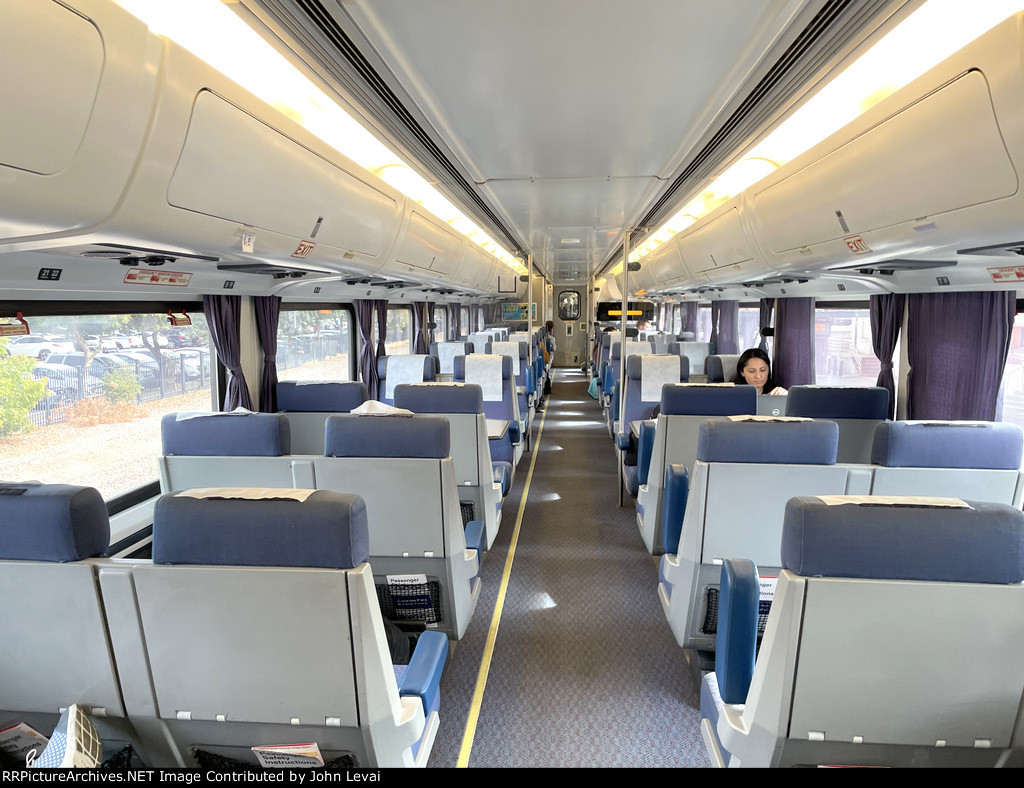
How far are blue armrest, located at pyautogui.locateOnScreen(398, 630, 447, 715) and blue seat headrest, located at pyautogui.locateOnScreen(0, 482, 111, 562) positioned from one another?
3.74ft

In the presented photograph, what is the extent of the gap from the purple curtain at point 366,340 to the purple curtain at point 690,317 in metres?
8.42

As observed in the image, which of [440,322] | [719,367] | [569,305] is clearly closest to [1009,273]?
[719,367]

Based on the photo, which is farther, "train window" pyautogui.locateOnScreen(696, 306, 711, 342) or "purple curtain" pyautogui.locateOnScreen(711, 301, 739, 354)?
"train window" pyautogui.locateOnScreen(696, 306, 711, 342)

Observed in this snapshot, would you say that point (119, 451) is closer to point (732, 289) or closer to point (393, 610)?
point (393, 610)

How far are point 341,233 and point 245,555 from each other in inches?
88.1

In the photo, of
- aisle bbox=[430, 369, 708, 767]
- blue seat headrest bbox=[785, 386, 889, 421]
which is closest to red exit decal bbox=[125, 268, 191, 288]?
aisle bbox=[430, 369, 708, 767]

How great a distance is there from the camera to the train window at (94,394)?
11.1 ft

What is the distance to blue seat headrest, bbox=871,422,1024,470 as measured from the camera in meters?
3.01

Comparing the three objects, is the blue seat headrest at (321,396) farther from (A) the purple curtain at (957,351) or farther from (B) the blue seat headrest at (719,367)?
(A) the purple curtain at (957,351)

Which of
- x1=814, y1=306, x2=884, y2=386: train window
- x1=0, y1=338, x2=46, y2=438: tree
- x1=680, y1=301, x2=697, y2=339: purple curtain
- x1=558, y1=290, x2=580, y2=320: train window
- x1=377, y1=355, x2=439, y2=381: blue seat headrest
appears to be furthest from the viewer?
→ x1=558, y1=290, x2=580, y2=320: train window

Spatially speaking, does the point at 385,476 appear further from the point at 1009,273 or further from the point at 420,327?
the point at 420,327

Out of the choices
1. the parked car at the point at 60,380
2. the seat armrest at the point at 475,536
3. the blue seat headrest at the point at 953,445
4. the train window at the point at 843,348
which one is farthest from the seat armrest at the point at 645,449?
the parked car at the point at 60,380

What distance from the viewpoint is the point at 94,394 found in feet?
12.7

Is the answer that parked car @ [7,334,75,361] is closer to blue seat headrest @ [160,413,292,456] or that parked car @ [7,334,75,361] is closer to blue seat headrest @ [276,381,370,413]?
blue seat headrest @ [160,413,292,456]
